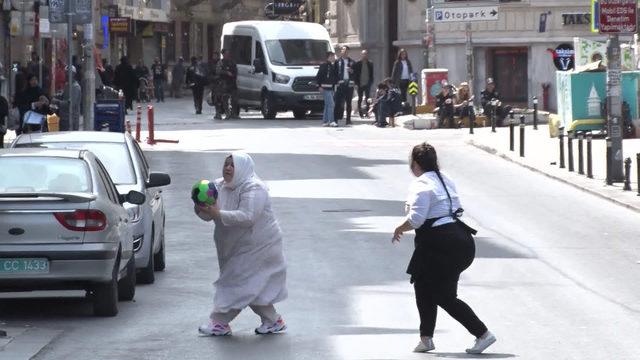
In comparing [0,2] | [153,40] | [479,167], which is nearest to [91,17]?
[479,167]

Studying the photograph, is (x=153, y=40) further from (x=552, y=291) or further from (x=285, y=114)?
(x=552, y=291)

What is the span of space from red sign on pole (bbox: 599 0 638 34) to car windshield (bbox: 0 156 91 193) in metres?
13.6

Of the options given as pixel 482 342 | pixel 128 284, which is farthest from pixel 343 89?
pixel 482 342

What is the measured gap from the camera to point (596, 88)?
35625 millimetres

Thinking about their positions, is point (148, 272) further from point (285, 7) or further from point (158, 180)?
point (285, 7)

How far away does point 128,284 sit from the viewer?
47.7 ft

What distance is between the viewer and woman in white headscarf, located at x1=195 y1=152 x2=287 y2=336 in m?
12.3

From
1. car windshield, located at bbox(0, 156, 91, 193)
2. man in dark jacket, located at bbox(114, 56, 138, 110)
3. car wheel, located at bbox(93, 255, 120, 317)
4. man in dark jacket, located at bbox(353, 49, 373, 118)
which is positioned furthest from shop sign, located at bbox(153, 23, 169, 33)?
car wheel, located at bbox(93, 255, 120, 317)

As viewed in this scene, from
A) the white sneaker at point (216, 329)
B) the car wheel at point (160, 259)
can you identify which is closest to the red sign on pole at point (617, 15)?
the car wheel at point (160, 259)

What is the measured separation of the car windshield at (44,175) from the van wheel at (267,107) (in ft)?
112

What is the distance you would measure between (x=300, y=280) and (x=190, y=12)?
74436 mm

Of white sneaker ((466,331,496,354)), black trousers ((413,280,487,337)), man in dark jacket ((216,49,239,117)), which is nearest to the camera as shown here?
white sneaker ((466,331,496,354))

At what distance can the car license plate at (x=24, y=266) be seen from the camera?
1308cm

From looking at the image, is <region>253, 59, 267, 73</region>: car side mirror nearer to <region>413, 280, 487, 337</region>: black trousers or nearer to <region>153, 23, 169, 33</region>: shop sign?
<region>153, 23, 169, 33</region>: shop sign
